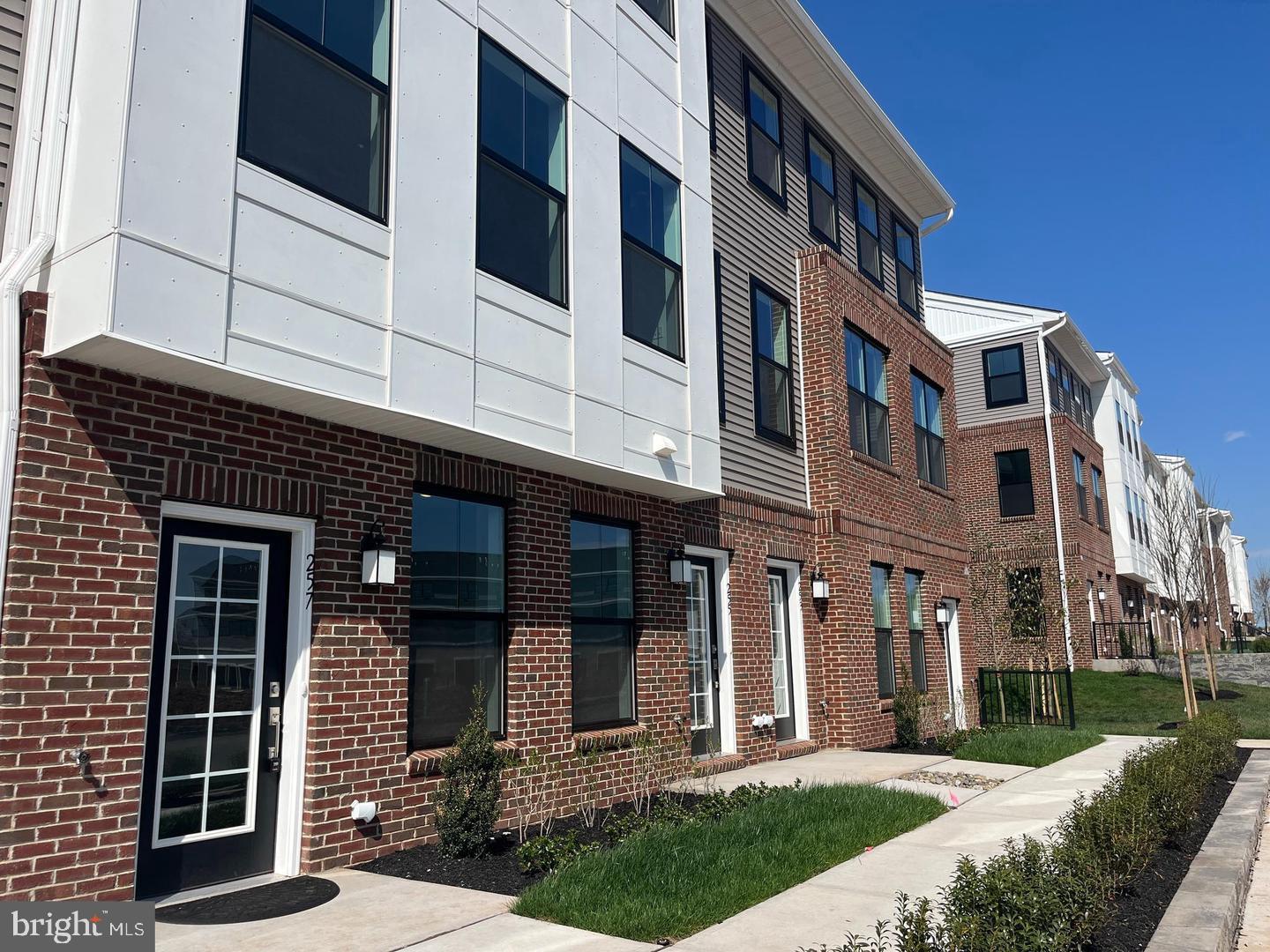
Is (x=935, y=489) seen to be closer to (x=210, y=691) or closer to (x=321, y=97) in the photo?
(x=321, y=97)

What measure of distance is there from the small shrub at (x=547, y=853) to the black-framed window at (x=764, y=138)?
9661mm

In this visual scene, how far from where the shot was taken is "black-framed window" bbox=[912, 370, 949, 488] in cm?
1709

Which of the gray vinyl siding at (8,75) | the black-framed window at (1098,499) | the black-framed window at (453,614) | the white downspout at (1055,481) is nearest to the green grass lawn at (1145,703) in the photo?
the white downspout at (1055,481)

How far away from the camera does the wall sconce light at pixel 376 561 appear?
668cm

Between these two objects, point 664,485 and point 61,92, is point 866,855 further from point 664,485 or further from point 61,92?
point 61,92

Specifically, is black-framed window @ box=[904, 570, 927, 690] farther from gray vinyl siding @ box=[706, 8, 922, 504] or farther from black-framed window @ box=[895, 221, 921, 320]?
black-framed window @ box=[895, 221, 921, 320]

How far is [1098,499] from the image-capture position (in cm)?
3219

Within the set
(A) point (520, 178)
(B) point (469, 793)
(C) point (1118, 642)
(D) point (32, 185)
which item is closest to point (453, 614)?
(B) point (469, 793)

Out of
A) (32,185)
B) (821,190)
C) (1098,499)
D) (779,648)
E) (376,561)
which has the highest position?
(821,190)

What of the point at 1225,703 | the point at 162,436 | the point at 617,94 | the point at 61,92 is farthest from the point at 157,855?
the point at 1225,703

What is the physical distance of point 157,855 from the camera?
5.55m

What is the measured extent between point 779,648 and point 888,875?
665 cm

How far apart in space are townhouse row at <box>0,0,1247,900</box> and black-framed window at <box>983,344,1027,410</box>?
59.4ft

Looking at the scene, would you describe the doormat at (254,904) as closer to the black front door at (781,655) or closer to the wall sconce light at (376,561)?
the wall sconce light at (376,561)
